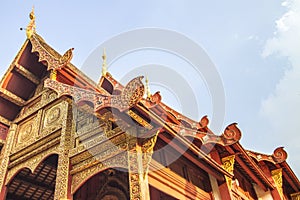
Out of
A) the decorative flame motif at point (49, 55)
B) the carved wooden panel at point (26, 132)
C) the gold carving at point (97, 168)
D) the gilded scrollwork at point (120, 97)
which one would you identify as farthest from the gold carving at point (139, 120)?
the carved wooden panel at point (26, 132)

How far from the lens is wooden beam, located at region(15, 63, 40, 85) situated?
806cm

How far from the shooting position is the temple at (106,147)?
185 inches

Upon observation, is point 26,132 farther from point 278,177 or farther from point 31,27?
point 278,177

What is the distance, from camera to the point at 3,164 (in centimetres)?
709

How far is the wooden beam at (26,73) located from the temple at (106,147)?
0.03 m

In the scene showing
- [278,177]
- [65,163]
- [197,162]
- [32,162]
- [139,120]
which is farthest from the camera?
[278,177]

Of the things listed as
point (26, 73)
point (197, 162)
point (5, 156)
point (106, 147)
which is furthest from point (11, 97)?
point (197, 162)

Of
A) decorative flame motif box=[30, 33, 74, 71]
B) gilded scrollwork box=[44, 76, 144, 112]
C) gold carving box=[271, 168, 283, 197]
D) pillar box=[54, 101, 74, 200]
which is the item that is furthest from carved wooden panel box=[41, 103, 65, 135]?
gold carving box=[271, 168, 283, 197]

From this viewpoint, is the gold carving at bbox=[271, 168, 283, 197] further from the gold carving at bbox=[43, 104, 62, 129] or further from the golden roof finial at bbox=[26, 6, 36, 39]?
the golden roof finial at bbox=[26, 6, 36, 39]

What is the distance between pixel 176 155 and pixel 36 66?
197 inches

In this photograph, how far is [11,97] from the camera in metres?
7.98

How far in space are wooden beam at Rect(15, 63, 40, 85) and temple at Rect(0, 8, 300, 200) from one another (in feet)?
0.08

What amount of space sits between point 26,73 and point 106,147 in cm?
414

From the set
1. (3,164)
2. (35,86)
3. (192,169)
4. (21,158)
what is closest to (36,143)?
(21,158)
